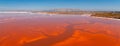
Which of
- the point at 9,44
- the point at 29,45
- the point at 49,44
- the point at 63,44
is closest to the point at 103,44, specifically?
the point at 63,44

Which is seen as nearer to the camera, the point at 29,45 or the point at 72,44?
the point at 29,45

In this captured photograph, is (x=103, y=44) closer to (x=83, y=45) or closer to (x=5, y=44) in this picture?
(x=83, y=45)

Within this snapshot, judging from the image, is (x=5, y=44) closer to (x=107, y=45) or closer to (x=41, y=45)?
(x=41, y=45)

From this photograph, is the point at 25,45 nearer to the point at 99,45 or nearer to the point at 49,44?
the point at 49,44

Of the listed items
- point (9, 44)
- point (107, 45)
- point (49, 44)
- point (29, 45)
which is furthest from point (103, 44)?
point (9, 44)

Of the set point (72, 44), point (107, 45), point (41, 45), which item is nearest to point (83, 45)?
point (72, 44)

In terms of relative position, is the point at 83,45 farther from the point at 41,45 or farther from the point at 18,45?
the point at 18,45

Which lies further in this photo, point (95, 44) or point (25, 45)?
point (95, 44)
